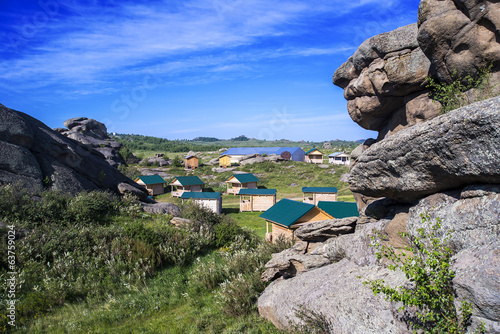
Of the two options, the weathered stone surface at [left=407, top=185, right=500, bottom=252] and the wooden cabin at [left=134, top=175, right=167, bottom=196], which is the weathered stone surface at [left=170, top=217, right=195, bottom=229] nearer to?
the weathered stone surface at [left=407, top=185, right=500, bottom=252]

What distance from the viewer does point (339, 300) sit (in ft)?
25.7

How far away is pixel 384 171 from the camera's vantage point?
8703 millimetres

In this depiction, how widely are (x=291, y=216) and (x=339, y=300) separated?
432 inches

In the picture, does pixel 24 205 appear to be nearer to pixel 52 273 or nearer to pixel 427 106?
pixel 52 273

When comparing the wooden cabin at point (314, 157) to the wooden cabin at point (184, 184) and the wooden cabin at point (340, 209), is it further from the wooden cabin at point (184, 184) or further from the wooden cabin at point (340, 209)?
the wooden cabin at point (340, 209)

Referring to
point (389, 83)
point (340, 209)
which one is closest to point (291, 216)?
point (340, 209)

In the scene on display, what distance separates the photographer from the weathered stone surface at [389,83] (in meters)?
10.9

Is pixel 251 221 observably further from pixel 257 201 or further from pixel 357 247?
pixel 357 247

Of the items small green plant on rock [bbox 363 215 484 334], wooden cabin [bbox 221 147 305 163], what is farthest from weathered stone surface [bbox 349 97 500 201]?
wooden cabin [bbox 221 147 305 163]

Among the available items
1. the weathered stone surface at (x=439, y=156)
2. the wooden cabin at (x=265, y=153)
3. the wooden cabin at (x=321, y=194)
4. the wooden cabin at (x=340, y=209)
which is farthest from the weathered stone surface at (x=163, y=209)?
the wooden cabin at (x=265, y=153)

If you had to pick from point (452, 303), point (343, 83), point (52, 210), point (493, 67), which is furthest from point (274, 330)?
point (52, 210)

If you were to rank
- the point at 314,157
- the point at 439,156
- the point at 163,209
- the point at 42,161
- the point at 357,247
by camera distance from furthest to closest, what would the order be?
the point at 314,157 < the point at 163,209 < the point at 42,161 < the point at 357,247 < the point at 439,156

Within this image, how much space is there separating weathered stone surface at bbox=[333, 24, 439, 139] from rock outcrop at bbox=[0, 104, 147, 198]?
67.5ft

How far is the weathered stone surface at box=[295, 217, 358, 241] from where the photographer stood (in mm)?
11820
